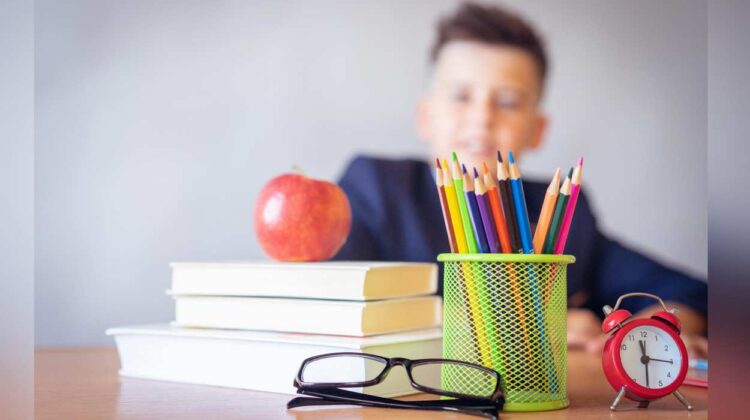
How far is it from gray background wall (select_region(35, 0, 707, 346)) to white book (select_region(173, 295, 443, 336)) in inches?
17.4

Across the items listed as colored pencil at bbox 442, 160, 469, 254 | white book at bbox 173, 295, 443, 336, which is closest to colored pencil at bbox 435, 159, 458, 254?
colored pencil at bbox 442, 160, 469, 254

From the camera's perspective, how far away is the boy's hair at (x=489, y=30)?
1398 mm

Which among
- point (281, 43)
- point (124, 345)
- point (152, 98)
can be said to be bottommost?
point (124, 345)

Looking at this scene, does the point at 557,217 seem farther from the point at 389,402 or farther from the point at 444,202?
the point at 389,402

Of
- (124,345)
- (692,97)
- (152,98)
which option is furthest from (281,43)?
(692,97)

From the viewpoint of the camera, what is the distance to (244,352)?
2.42 feet

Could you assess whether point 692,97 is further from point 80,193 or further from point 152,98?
point 80,193

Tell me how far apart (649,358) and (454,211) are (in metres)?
0.20

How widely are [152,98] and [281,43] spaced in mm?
228

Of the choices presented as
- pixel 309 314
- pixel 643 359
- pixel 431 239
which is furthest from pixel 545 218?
pixel 431 239

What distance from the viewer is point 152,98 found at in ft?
4.05

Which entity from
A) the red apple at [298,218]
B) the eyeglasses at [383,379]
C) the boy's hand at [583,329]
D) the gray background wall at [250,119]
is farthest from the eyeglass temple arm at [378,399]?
the boy's hand at [583,329]

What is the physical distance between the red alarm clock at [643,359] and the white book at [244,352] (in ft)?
0.59

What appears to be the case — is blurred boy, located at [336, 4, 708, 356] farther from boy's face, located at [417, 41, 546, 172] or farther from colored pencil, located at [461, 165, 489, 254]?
colored pencil, located at [461, 165, 489, 254]
